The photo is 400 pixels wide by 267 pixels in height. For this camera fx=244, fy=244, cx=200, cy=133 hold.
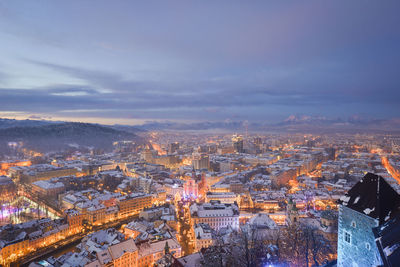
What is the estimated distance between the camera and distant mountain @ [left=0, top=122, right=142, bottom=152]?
10756 centimetres

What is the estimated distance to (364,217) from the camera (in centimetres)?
958

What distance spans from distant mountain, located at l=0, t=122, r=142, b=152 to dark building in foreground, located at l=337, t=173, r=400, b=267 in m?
116

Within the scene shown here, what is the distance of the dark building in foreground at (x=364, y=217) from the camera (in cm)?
912

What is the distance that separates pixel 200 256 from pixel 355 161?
6415cm

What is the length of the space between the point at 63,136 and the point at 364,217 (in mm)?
134657

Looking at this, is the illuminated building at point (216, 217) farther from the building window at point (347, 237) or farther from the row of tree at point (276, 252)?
the building window at point (347, 237)

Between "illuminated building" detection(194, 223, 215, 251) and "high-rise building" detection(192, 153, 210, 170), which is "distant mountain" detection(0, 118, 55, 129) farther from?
"illuminated building" detection(194, 223, 215, 251)

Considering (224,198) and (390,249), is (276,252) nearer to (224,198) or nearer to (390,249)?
(390,249)

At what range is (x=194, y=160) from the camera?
254 ft

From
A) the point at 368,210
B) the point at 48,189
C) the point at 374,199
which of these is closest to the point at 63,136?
the point at 48,189

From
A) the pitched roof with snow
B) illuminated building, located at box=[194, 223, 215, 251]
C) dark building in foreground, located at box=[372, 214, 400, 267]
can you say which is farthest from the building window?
illuminated building, located at box=[194, 223, 215, 251]

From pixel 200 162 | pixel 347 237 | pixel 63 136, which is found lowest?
pixel 200 162

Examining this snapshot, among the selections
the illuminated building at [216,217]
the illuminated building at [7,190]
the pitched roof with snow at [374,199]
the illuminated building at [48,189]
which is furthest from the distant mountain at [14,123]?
the pitched roof with snow at [374,199]

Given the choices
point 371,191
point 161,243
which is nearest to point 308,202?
point 161,243
